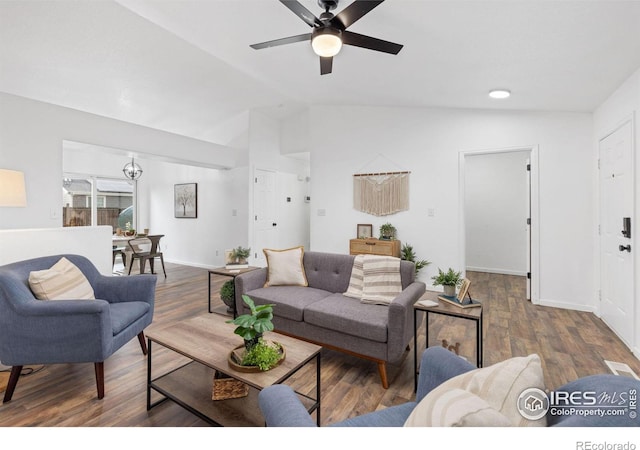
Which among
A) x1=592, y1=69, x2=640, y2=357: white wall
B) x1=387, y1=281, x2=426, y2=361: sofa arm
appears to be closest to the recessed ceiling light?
x1=592, y1=69, x2=640, y2=357: white wall

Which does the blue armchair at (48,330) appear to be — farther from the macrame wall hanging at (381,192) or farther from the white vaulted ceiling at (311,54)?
the macrame wall hanging at (381,192)

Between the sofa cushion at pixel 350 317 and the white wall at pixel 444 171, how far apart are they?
239 cm

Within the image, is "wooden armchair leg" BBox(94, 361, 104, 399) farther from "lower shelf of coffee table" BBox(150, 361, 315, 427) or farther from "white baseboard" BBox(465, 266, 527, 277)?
"white baseboard" BBox(465, 266, 527, 277)

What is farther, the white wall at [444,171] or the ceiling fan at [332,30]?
the white wall at [444,171]

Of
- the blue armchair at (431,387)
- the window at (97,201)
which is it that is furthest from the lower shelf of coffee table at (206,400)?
the window at (97,201)

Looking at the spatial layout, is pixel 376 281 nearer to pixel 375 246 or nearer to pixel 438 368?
pixel 438 368

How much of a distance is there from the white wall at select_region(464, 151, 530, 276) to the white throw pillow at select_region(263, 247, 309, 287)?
3.93 m

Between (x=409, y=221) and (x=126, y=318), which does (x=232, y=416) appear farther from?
(x=409, y=221)

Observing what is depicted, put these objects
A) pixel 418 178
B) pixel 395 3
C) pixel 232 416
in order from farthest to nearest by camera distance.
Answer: pixel 418 178 < pixel 395 3 < pixel 232 416

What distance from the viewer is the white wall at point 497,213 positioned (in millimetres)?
5566

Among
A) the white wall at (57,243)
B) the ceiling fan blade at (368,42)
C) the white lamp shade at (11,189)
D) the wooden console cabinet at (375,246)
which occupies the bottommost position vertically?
the wooden console cabinet at (375,246)

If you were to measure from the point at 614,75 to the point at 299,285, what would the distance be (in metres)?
3.24
